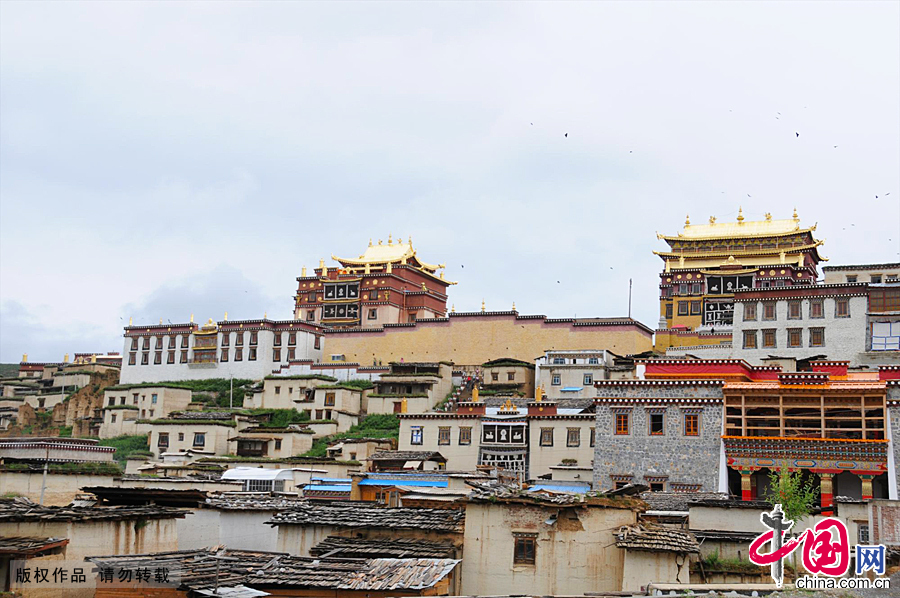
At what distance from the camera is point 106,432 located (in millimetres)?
69125

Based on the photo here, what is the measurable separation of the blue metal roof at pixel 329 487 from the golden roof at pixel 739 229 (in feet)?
155

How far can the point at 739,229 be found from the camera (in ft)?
263

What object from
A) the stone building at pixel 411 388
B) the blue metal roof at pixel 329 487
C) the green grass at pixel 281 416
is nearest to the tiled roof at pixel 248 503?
the blue metal roof at pixel 329 487

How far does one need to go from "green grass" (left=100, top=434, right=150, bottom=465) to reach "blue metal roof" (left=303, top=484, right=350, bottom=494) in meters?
24.7

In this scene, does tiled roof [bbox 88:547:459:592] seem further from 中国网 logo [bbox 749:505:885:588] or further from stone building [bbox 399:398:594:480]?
stone building [bbox 399:398:594:480]

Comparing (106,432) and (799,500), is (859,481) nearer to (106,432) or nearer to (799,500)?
(799,500)

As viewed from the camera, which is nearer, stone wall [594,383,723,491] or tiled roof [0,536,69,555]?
tiled roof [0,536,69,555]

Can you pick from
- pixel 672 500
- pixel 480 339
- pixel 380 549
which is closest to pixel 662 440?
pixel 672 500

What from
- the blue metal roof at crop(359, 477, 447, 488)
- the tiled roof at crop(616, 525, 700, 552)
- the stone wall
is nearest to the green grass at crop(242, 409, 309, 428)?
the blue metal roof at crop(359, 477, 447, 488)

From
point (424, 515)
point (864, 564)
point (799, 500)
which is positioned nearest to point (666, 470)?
point (799, 500)

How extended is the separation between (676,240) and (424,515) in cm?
A: 5913

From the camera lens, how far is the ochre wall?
2766 inches

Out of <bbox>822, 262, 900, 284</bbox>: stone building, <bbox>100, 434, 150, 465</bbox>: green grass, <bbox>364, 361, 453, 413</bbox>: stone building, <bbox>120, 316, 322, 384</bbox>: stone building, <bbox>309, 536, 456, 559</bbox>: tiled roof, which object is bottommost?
<bbox>309, 536, 456, 559</bbox>: tiled roof

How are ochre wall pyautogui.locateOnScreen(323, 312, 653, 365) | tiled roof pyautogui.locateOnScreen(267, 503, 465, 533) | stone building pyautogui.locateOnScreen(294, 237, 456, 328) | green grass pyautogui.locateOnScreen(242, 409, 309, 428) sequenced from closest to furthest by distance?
tiled roof pyautogui.locateOnScreen(267, 503, 465, 533) < green grass pyautogui.locateOnScreen(242, 409, 309, 428) < ochre wall pyautogui.locateOnScreen(323, 312, 653, 365) < stone building pyautogui.locateOnScreen(294, 237, 456, 328)
